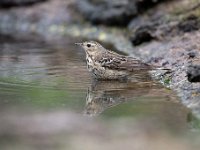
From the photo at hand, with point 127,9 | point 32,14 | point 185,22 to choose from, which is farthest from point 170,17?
point 32,14

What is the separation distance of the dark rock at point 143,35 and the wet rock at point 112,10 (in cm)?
211

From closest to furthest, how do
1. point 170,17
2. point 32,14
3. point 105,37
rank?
point 170,17 → point 105,37 → point 32,14

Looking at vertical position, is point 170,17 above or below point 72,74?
above

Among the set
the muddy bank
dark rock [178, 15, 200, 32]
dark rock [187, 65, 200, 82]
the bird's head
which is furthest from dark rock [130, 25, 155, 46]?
dark rock [187, 65, 200, 82]

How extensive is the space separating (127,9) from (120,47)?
2.31 metres

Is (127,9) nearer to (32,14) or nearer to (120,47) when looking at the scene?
(120,47)

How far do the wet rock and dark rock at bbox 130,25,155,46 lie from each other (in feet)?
6.91

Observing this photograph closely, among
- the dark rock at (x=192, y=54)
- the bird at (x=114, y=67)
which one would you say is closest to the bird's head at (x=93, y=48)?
the bird at (x=114, y=67)

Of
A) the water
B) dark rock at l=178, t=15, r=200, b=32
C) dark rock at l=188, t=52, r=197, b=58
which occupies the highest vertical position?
dark rock at l=178, t=15, r=200, b=32

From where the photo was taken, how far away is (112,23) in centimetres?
1811

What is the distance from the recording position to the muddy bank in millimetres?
10484

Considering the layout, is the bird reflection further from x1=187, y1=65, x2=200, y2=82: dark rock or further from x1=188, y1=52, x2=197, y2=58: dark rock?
x1=188, y1=52, x2=197, y2=58: dark rock

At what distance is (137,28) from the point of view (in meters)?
14.7

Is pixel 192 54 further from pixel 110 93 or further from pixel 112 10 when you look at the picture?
pixel 112 10
